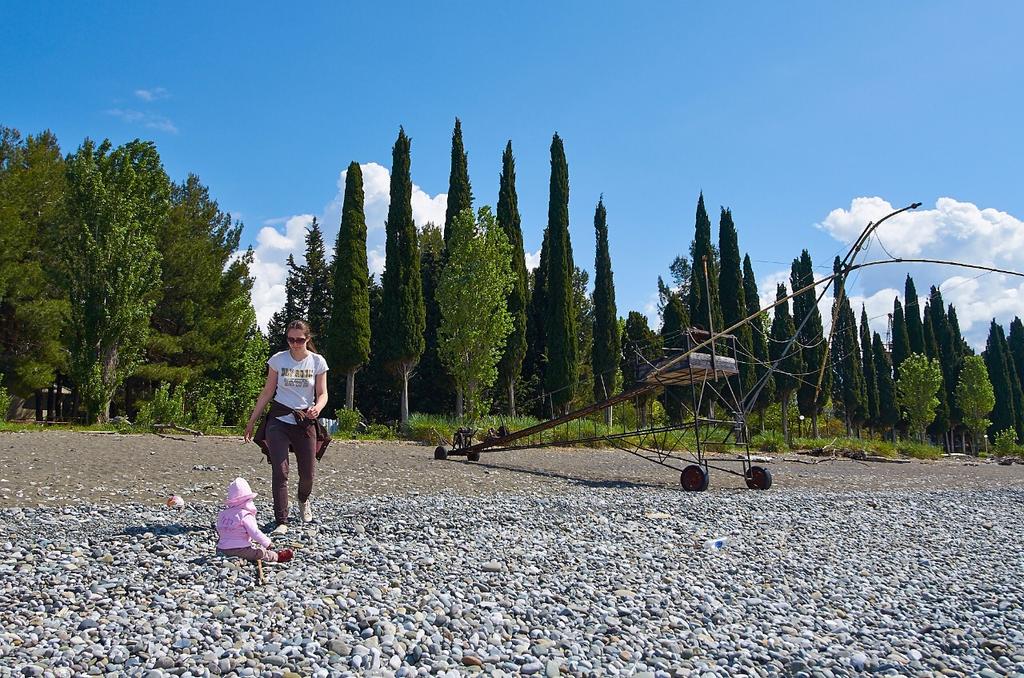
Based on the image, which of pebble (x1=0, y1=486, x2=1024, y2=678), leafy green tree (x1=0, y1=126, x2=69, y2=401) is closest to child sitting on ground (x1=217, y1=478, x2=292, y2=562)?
pebble (x1=0, y1=486, x2=1024, y2=678)

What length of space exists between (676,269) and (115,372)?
38.5 m

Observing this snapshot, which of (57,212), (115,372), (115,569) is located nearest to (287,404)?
(115,569)

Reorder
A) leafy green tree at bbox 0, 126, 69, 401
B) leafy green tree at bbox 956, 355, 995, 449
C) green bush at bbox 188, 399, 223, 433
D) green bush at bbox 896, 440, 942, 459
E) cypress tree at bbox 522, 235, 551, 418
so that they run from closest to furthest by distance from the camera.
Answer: green bush at bbox 188, 399, 223, 433 < leafy green tree at bbox 0, 126, 69, 401 < cypress tree at bbox 522, 235, 551, 418 < green bush at bbox 896, 440, 942, 459 < leafy green tree at bbox 956, 355, 995, 449

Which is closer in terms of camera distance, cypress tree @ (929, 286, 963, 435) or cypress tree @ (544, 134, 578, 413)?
cypress tree @ (544, 134, 578, 413)

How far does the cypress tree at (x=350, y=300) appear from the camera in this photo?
23422 millimetres

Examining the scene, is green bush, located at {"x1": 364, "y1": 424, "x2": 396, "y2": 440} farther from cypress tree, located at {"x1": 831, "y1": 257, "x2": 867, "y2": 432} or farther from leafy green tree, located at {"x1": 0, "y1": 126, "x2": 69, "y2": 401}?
cypress tree, located at {"x1": 831, "y1": 257, "x2": 867, "y2": 432}

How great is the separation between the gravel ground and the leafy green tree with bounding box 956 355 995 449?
45227mm

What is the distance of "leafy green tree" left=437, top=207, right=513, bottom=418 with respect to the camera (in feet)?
77.3

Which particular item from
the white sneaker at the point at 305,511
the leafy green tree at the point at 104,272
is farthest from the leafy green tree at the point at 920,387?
the white sneaker at the point at 305,511

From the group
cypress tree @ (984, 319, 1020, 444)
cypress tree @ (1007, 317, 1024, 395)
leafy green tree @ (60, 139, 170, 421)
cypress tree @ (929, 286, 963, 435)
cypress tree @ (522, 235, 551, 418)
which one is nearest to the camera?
leafy green tree @ (60, 139, 170, 421)

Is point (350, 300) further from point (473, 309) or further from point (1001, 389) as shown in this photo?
point (1001, 389)

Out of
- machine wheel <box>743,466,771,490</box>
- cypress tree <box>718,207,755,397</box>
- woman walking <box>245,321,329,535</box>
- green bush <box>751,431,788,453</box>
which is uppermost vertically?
cypress tree <box>718,207,755,397</box>

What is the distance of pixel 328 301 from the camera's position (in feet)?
114

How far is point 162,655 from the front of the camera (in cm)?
324
